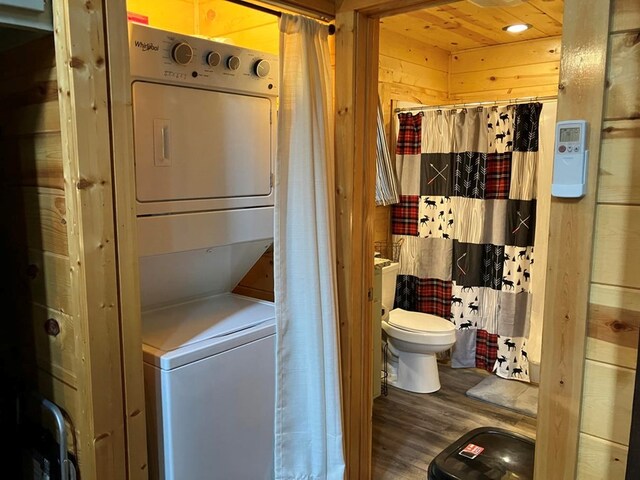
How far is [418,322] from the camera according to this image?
132 inches

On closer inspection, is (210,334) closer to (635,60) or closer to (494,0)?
(635,60)

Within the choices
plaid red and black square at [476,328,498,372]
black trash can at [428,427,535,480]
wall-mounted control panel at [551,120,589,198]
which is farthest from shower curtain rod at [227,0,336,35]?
plaid red and black square at [476,328,498,372]

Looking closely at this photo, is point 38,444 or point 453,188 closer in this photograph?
point 38,444

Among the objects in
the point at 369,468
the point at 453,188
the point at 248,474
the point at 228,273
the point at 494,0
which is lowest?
the point at 369,468

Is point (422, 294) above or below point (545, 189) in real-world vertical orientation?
below

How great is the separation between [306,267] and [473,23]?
2.30m

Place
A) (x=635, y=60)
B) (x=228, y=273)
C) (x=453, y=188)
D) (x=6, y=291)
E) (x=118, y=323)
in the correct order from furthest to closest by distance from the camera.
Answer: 1. (x=453, y=188)
2. (x=228, y=273)
3. (x=6, y=291)
4. (x=118, y=323)
5. (x=635, y=60)

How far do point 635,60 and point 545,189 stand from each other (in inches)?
85.0

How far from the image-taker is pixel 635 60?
46.5 inches

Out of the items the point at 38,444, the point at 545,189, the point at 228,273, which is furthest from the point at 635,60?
the point at 545,189

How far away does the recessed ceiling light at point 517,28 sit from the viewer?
3371 millimetres

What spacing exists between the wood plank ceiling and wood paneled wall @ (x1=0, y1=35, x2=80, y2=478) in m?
2.00

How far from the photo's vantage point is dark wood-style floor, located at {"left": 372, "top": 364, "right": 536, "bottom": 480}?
2.57 m

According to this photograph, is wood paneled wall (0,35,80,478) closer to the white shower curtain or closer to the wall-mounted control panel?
the white shower curtain
